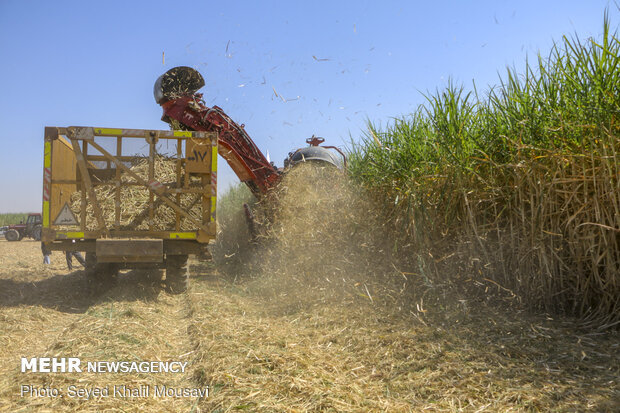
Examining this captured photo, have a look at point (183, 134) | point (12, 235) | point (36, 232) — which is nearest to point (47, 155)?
point (183, 134)

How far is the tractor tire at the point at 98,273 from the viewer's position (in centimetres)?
614

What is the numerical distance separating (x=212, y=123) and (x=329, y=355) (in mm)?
4871

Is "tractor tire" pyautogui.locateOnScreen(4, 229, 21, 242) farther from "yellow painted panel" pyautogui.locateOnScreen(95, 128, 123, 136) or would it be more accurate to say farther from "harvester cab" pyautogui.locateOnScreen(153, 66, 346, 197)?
"yellow painted panel" pyautogui.locateOnScreen(95, 128, 123, 136)

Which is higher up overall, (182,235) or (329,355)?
(182,235)

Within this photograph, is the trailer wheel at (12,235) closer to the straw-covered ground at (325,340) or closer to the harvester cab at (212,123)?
the straw-covered ground at (325,340)

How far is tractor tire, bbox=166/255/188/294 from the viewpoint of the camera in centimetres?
620

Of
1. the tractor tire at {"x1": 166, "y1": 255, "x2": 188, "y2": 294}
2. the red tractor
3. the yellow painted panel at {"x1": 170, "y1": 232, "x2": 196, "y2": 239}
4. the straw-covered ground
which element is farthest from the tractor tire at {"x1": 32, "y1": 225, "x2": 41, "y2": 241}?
the yellow painted panel at {"x1": 170, "y1": 232, "x2": 196, "y2": 239}

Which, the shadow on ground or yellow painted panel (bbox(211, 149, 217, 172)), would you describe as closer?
the shadow on ground

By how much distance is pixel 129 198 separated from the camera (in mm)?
6023

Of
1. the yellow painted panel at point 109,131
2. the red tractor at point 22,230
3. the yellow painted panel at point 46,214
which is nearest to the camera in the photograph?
the yellow painted panel at point 46,214

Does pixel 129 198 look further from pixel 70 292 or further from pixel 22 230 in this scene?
pixel 22 230

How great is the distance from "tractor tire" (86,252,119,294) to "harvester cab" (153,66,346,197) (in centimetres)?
230

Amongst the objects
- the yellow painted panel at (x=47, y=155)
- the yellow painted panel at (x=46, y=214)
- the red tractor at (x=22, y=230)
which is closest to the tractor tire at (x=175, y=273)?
the yellow painted panel at (x=46, y=214)

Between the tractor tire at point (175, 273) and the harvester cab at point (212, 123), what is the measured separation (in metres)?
2.01
